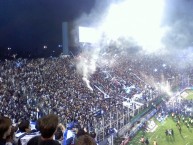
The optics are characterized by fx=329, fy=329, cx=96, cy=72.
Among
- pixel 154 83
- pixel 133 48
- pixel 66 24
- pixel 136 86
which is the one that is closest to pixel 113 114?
pixel 136 86

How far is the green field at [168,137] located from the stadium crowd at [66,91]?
1.87m

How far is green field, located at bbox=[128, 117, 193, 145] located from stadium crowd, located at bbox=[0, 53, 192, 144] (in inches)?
73.7

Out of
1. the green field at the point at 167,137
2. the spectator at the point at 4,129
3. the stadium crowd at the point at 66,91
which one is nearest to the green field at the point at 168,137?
the green field at the point at 167,137

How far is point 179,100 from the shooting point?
34.2m

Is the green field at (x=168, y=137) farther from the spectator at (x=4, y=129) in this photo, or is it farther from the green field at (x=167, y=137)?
the spectator at (x=4, y=129)

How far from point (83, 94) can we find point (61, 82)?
6.91 feet

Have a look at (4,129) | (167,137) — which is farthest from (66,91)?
(4,129)

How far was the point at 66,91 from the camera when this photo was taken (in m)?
26.2

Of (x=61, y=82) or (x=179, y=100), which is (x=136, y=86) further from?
(x=61, y=82)

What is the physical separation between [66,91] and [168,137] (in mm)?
9148

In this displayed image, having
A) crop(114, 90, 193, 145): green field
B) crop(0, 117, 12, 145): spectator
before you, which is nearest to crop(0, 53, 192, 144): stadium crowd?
crop(114, 90, 193, 145): green field

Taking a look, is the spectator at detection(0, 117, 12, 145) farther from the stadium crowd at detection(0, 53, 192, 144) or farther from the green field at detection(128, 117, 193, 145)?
the green field at detection(128, 117, 193, 145)

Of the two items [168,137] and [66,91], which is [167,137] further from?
[66,91]

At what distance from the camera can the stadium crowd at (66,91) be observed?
67.1 feet
